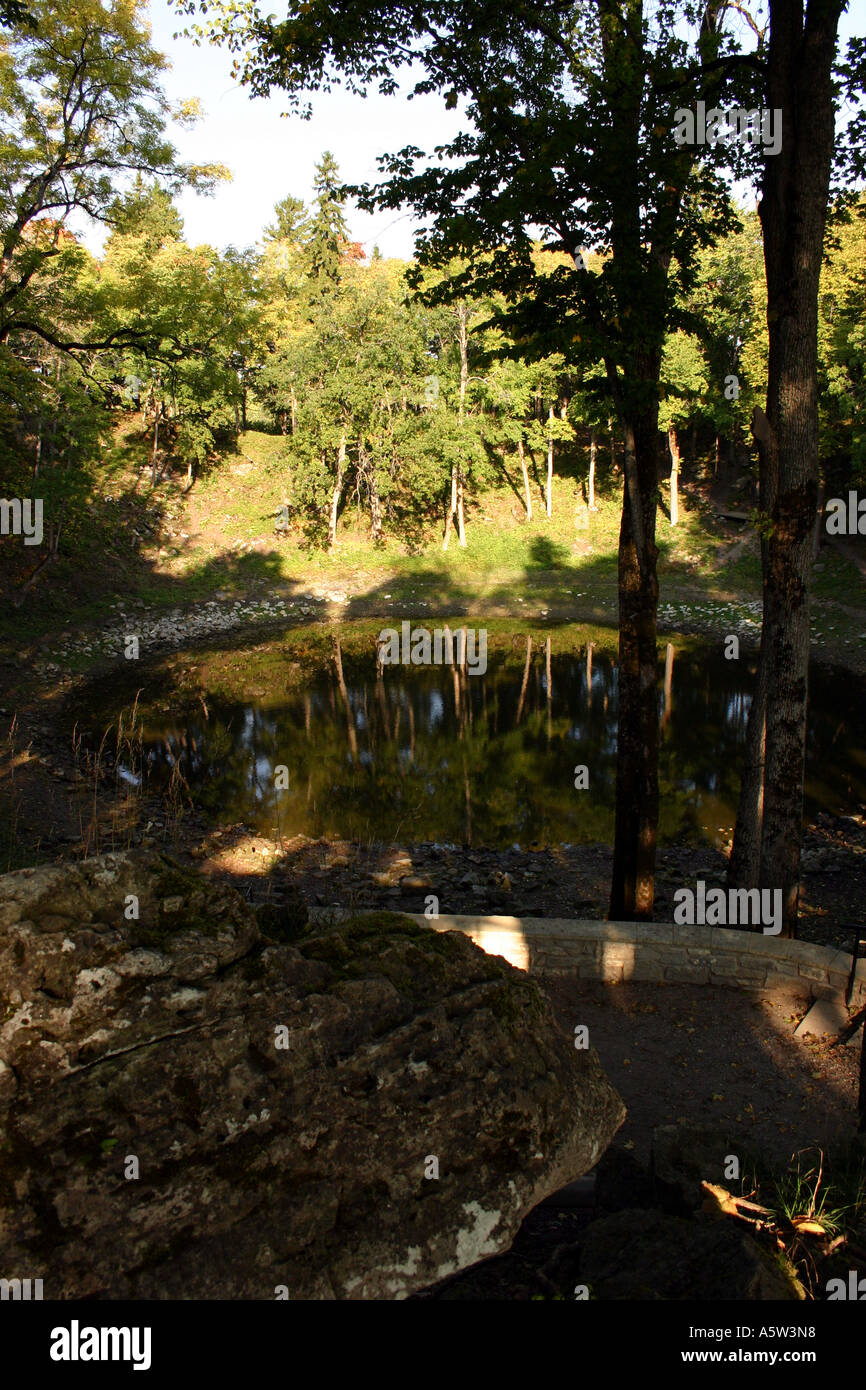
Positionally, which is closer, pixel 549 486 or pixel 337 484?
pixel 337 484

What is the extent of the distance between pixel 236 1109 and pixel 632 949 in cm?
576

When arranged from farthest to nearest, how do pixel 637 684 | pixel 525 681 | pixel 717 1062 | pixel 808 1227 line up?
pixel 525 681 → pixel 637 684 → pixel 717 1062 → pixel 808 1227

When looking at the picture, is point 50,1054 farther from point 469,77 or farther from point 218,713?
point 218,713

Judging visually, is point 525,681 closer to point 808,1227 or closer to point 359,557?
point 359,557

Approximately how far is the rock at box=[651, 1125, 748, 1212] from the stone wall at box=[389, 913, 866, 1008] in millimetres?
3221

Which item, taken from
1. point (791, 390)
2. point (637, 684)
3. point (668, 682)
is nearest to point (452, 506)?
point (668, 682)

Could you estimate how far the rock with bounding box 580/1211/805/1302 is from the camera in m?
4.27

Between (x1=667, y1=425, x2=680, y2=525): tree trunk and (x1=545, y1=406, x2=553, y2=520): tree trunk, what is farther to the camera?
(x1=545, y1=406, x2=553, y2=520): tree trunk

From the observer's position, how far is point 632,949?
360 inches

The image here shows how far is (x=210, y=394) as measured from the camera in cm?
4078

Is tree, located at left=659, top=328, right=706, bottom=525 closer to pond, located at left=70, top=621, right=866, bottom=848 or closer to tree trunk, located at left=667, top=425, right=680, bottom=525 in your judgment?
tree trunk, located at left=667, top=425, right=680, bottom=525

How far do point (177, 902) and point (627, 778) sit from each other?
6840mm

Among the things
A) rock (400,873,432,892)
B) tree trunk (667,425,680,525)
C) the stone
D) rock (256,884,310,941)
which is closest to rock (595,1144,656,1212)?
rock (256,884,310,941)

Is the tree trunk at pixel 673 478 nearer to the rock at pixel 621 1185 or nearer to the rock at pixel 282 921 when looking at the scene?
the rock at pixel 282 921
